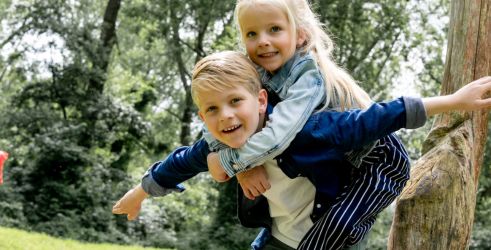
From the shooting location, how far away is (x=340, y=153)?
176 cm

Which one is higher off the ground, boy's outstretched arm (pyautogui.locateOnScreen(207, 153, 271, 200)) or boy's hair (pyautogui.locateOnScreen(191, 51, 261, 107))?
boy's hair (pyautogui.locateOnScreen(191, 51, 261, 107))

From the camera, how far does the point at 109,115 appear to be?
12406mm

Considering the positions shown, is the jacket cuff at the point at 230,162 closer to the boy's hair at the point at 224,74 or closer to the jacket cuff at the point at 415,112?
the boy's hair at the point at 224,74

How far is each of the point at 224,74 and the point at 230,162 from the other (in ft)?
0.83

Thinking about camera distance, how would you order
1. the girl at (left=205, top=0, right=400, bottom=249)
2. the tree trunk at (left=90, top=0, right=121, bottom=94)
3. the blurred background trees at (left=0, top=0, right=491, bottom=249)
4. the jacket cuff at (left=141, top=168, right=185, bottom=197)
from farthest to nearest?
the tree trunk at (left=90, top=0, right=121, bottom=94) → the blurred background trees at (left=0, top=0, right=491, bottom=249) → the jacket cuff at (left=141, top=168, right=185, bottom=197) → the girl at (left=205, top=0, right=400, bottom=249)

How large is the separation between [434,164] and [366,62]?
12774 millimetres

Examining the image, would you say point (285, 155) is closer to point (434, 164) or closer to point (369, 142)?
point (369, 142)

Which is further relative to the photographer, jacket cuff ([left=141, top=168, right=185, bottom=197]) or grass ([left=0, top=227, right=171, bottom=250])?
grass ([left=0, top=227, right=171, bottom=250])

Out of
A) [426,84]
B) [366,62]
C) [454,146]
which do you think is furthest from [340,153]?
[426,84]

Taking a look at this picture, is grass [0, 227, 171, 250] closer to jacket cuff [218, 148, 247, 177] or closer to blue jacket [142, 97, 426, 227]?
jacket cuff [218, 148, 247, 177]

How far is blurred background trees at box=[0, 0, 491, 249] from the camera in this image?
11453 mm

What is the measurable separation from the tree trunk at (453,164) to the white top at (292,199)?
3.89 feet

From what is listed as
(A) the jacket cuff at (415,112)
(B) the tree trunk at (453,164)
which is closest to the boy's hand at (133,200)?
(A) the jacket cuff at (415,112)

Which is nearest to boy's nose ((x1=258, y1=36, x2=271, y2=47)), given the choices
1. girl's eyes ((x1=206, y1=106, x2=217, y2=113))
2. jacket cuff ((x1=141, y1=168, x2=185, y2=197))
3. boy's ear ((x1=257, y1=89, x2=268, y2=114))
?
boy's ear ((x1=257, y1=89, x2=268, y2=114))
